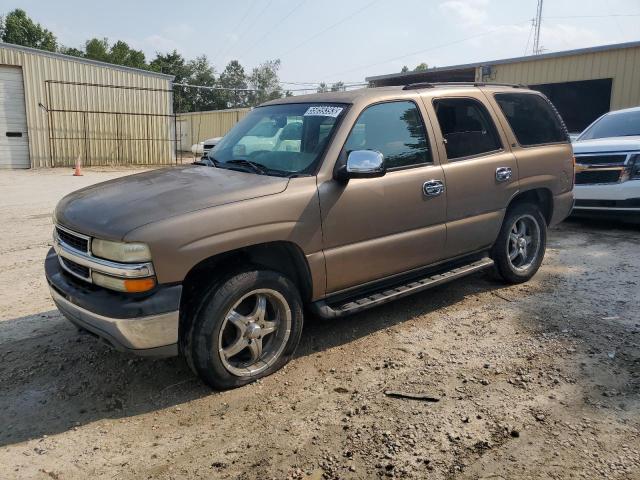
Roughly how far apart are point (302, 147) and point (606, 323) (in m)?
2.86

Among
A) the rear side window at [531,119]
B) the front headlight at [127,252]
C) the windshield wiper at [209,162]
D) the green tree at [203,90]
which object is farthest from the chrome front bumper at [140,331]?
the green tree at [203,90]

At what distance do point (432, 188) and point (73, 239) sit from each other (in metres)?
2.65

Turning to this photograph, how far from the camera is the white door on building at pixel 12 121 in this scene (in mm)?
19175

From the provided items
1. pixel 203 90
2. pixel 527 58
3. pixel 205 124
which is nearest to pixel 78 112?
pixel 205 124

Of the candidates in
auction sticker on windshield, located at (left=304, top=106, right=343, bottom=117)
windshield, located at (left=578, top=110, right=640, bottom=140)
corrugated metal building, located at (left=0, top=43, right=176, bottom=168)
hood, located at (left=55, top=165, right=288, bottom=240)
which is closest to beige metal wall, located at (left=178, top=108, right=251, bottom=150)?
corrugated metal building, located at (left=0, top=43, right=176, bottom=168)

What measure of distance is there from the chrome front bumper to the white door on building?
1949cm

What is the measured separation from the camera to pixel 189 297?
11.0 ft

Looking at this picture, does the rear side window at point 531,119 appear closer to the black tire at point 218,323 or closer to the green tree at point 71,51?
the black tire at point 218,323

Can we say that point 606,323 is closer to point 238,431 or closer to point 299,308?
point 299,308

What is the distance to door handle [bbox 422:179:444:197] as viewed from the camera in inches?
168

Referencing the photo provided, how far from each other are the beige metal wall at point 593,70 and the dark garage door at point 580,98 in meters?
0.37

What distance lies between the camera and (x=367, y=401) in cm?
330

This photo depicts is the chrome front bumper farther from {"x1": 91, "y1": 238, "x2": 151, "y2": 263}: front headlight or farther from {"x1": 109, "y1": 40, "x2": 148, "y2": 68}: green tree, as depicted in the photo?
{"x1": 109, "y1": 40, "x2": 148, "y2": 68}: green tree

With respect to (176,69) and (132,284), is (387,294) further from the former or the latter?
(176,69)
